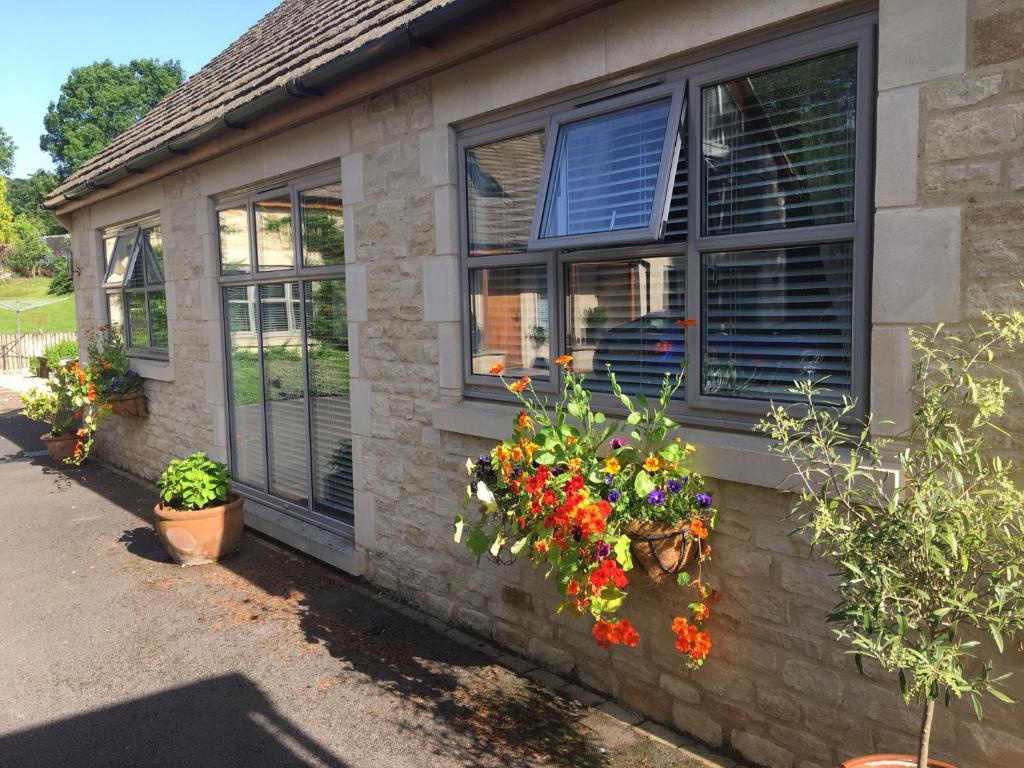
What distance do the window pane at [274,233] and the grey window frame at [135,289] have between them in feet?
6.65

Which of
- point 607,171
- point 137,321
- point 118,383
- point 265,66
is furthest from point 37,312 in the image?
point 607,171

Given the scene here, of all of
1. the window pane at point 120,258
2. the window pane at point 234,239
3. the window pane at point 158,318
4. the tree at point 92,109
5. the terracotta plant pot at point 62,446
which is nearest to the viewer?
the window pane at point 234,239

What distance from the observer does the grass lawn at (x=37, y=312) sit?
36.6 metres

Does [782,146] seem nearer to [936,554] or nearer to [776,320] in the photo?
[776,320]

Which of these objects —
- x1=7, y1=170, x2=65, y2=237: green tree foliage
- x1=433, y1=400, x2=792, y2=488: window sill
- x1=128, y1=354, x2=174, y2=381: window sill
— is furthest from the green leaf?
x1=7, y1=170, x2=65, y2=237: green tree foliage

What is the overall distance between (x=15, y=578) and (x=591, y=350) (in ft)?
16.2

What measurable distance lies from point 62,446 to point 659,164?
977 centimetres

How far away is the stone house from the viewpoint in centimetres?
288

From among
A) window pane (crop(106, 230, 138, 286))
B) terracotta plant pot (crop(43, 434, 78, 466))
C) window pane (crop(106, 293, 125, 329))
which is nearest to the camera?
window pane (crop(106, 230, 138, 286))

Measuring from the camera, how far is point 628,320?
13.4ft

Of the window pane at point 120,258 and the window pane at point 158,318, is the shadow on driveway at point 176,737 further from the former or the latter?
the window pane at point 120,258

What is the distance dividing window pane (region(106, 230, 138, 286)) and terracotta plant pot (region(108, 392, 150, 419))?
155cm

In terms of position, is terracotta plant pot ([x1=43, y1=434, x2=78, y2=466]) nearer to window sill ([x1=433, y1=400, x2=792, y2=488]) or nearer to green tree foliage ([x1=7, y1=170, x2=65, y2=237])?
window sill ([x1=433, y1=400, x2=792, y2=488])

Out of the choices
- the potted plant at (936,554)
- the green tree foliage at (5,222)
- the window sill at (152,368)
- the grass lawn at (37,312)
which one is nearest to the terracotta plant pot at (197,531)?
the window sill at (152,368)
